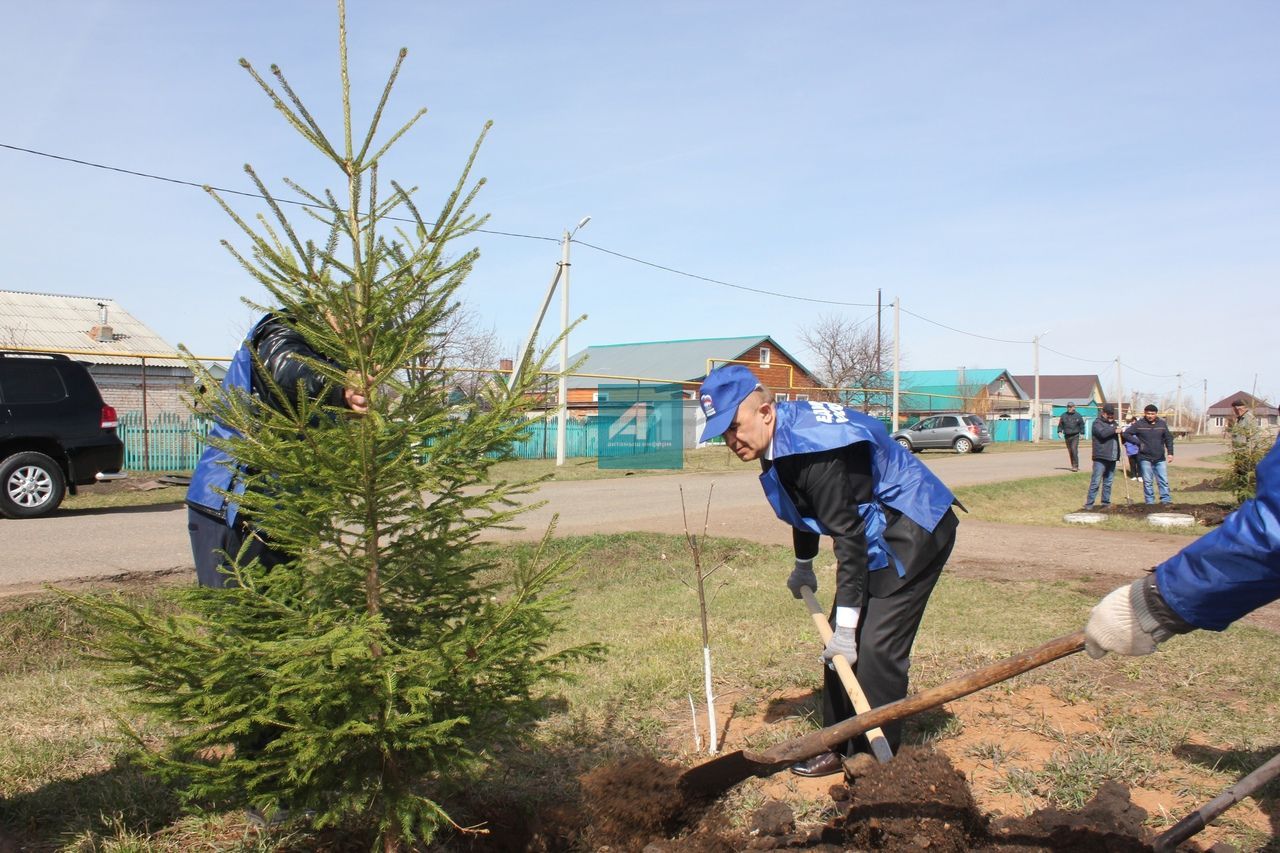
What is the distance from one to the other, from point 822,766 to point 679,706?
1075 mm

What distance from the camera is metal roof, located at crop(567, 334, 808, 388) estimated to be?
4731 cm

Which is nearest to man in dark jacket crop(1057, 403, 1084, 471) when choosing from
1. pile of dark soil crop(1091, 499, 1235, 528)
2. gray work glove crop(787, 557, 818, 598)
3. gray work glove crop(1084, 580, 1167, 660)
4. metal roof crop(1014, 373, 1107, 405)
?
pile of dark soil crop(1091, 499, 1235, 528)

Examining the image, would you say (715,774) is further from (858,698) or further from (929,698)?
(929,698)

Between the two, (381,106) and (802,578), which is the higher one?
(381,106)

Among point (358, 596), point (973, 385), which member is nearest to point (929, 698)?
point (358, 596)

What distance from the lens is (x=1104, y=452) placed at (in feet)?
52.3

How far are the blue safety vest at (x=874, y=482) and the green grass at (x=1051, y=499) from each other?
1066 cm

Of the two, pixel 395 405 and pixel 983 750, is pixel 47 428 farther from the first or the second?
pixel 983 750

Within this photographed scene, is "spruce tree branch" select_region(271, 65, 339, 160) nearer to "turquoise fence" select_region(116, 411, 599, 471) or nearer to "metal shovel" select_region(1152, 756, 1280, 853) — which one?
Answer: "metal shovel" select_region(1152, 756, 1280, 853)

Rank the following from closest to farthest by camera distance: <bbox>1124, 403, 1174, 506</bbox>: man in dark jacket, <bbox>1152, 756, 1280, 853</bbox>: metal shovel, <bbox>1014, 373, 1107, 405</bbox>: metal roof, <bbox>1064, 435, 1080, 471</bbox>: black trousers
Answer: <bbox>1152, 756, 1280, 853</bbox>: metal shovel
<bbox>1124, 403, 1174, 506</bbox>: man in dark jacket
<bbox>1064, 435, 1080, 471</bbox>: black trousers
<bbox>1014, 373, 1107, 405</bbox>: metal roof

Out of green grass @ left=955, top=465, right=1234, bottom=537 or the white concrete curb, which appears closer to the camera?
the white concrete curb

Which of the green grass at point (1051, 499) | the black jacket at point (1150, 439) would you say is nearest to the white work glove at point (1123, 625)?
the green grass at point (1051, 499)

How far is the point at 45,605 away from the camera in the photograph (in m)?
5.88

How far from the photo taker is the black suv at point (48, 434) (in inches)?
433
